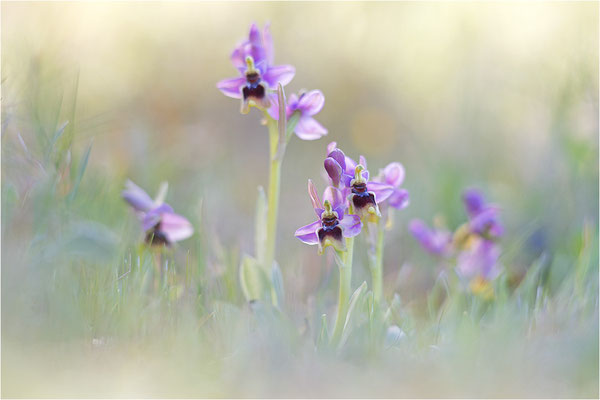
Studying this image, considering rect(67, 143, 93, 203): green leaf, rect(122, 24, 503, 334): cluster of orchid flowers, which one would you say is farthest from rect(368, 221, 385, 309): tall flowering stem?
rect(67, 143, 93, 203): green leaf

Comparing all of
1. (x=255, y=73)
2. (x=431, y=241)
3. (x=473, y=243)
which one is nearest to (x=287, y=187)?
(x=431, y=241)

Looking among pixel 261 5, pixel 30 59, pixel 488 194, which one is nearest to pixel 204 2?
pixel 261 5

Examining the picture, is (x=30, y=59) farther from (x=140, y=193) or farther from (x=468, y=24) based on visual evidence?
(x=468, y=24)

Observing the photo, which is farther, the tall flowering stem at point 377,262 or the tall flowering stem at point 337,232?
the tall flowering stem at point 377,262

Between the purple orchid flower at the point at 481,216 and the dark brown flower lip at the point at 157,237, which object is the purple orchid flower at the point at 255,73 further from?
the purple orchid flower at the point at 481,216

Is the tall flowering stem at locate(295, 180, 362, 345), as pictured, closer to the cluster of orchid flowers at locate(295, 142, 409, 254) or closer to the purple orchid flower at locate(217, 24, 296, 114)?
the cluster of orchid flowers at locate(295, 142, 409, 254)

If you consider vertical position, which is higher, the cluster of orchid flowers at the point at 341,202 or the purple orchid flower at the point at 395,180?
the purple orchid flower at the point at 395,180

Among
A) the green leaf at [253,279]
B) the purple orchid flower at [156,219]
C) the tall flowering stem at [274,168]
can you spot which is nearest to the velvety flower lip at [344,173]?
the tall flowering stem at [274,168]
